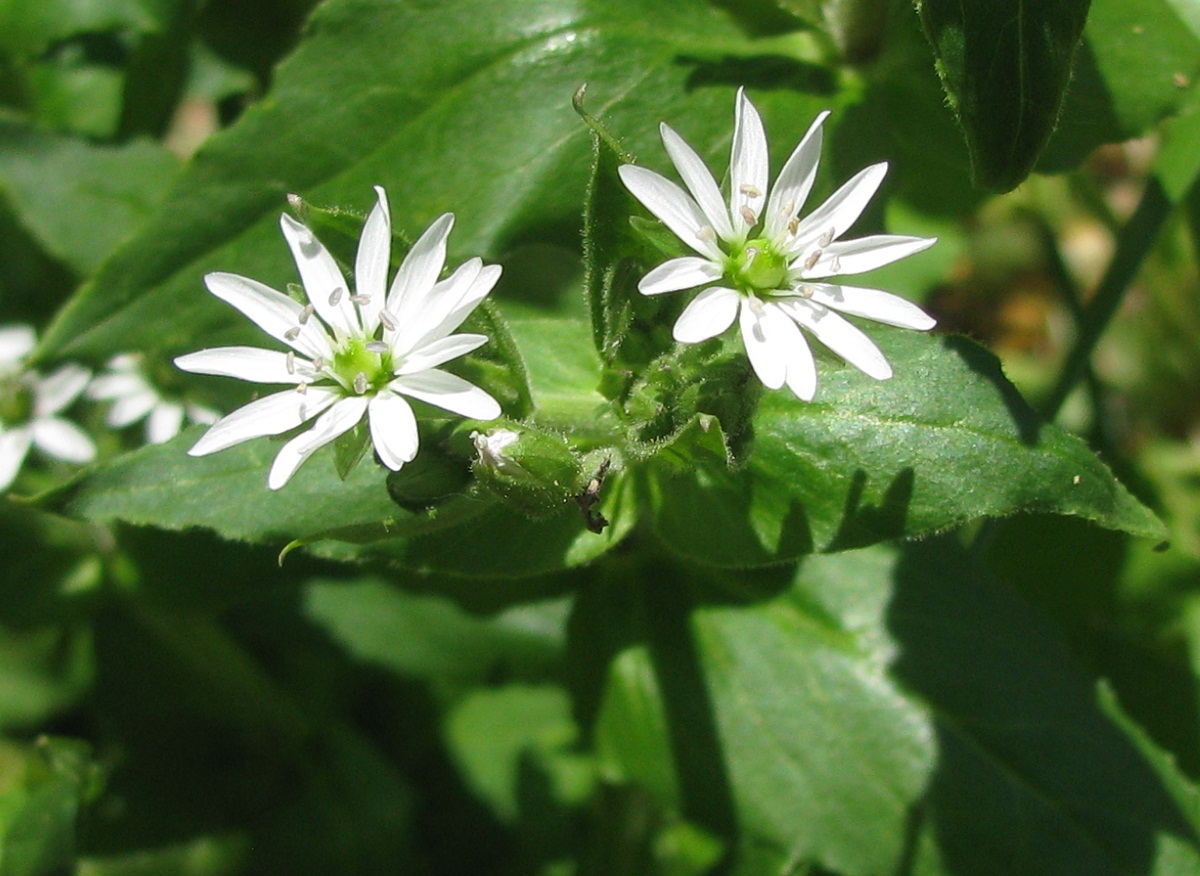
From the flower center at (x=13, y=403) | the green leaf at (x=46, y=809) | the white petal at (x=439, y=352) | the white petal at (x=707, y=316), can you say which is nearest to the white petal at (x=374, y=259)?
the white petal at (x=439, y=352)

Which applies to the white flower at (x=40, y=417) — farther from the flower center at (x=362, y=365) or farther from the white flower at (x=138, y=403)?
the flower center at (x=362, y=365)

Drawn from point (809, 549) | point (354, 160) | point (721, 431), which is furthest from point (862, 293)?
point (354, 160)

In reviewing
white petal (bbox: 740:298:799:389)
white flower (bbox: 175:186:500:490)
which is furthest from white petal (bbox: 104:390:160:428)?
white petal (bbox: 740:298:799:389)

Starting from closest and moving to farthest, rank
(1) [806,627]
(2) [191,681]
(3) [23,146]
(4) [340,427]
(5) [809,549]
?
(4) [340,427] → (5) [809,549] → (1) [806,627] → (3) [23,146] → (2) [191,681]

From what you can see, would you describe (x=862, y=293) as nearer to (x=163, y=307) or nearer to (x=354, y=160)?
(x=354, y=160)

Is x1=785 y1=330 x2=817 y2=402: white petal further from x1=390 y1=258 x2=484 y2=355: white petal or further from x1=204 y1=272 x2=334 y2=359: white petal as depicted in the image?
x1=204 y1=272 x2=334 y2=359: white petal

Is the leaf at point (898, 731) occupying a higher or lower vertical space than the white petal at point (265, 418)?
lower

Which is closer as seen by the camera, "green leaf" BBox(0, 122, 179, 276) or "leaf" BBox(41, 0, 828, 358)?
"leaf" BBox(41, 0, 828, 358)
